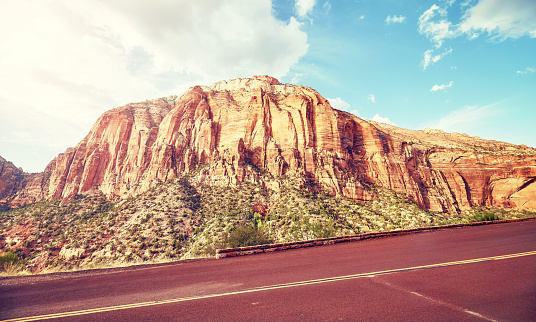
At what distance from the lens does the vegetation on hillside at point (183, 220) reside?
34.6 meters

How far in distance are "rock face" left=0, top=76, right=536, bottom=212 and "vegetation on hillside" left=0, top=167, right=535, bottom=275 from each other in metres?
4.66

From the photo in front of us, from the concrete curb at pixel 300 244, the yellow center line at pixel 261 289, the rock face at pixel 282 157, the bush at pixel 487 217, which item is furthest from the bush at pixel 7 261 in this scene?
the bush at pixel 487 217

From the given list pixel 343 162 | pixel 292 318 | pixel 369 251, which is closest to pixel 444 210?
pixel 343 162

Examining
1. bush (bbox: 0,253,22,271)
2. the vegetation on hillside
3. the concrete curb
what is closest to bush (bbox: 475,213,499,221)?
the concrete curb

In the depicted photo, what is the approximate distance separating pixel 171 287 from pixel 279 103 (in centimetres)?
6322

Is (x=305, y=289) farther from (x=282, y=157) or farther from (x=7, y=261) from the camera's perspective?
(x=282, y=157)

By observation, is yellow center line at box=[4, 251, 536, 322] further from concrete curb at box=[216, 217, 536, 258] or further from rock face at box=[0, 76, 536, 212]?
rock face at box=[0, 76, 536, 212]

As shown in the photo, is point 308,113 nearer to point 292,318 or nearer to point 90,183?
point 292,318

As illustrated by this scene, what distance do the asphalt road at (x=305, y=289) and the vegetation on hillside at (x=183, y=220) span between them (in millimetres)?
21381

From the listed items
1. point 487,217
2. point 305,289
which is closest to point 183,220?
point 305,289

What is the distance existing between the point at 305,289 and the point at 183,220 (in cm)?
3903

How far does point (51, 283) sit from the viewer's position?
741cm

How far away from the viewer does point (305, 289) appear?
18.8ft

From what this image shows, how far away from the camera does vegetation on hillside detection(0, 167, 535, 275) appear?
34.6 metres
